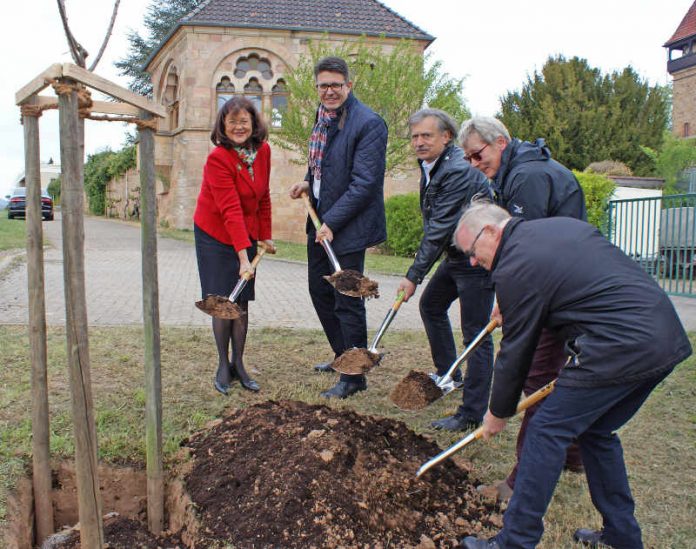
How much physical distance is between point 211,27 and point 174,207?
253 inches

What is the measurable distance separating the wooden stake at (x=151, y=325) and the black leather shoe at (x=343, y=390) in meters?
1.77

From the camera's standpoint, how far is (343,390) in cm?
517

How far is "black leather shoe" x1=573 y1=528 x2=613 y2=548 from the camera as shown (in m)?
3.16

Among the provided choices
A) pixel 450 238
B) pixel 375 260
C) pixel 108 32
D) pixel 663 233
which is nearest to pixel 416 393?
pixel 450 238

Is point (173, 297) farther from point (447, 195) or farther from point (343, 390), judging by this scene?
point (447, 195)

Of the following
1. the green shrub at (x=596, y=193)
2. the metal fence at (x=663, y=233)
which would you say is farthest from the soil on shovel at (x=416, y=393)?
the green shrub at (x=596, y=193)

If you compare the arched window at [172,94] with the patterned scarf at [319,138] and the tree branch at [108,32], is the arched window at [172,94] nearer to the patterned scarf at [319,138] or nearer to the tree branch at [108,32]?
the patterned scarf at [319,138]

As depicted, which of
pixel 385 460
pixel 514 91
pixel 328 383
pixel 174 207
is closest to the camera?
pixel 385 460

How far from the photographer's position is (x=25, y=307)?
8633mm

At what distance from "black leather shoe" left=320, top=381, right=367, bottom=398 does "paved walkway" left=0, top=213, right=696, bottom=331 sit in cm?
283

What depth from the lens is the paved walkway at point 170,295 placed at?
8359mm

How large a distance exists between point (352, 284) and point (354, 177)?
0.78 m

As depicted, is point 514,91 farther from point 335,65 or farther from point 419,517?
point 419,517

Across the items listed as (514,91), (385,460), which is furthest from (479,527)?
(514,91)
